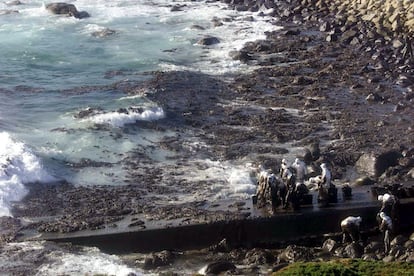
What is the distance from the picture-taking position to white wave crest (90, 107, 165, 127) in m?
32.3

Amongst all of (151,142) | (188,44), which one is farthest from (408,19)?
(151,142)

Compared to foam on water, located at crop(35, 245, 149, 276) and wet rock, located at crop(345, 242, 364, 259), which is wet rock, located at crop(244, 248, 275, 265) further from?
foam on water, located at crop(35, 245, 149, 276)

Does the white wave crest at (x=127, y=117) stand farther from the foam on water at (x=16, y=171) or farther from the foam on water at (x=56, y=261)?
the foam on water at (x=56, y=261)

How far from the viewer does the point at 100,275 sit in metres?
19.2

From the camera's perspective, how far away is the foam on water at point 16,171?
84.3 feet

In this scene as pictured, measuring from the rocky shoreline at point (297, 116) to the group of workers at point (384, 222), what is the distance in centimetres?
44

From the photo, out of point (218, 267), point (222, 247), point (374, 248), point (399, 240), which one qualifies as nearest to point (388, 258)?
point (374, 248)

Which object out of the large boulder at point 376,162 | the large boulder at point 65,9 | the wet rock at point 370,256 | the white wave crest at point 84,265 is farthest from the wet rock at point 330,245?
the large boulder at point 65,9

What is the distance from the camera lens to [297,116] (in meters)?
32.7

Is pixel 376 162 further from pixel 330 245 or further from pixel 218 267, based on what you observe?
pixel 218 267

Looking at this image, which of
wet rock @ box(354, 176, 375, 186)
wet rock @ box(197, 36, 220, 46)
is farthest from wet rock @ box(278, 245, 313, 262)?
wet rock @ box(197, 36, 220, 46)

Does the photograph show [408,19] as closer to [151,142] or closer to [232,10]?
[232,10]

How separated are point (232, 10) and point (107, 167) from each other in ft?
94.0

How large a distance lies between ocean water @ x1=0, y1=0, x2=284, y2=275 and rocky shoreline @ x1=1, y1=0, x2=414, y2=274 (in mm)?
978
